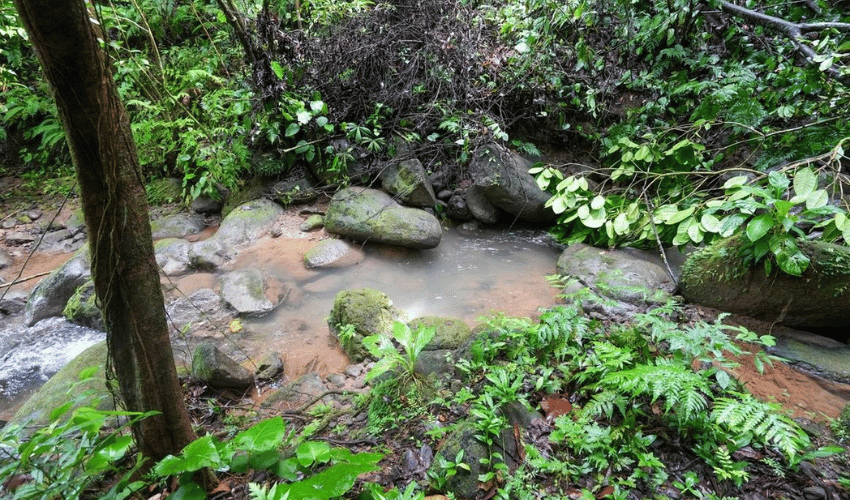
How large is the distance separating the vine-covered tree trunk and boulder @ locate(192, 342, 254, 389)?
1.24 metres

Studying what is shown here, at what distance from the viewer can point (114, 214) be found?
1.61 metres

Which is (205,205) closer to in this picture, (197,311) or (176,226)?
(176,226)

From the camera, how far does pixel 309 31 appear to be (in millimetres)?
6191

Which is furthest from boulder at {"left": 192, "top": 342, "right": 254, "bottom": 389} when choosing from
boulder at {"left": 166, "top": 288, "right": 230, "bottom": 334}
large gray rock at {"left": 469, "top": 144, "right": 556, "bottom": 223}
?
large gray rock at {"left": 469, "top": 144, "right": 556, "bottom": 223}

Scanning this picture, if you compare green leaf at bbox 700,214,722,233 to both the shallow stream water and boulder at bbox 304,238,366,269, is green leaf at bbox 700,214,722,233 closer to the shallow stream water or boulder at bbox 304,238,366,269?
the shallow stream water

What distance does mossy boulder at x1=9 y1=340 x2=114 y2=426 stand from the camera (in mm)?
2785

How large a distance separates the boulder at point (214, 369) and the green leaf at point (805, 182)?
4121 mm

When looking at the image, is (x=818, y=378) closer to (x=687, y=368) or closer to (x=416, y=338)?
(x=687, y=368)

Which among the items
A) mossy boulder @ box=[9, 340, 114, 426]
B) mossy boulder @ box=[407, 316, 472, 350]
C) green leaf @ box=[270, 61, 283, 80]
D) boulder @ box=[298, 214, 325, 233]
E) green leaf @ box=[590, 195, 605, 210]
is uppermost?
green leaf @ box=[270, 61, 283, 80]

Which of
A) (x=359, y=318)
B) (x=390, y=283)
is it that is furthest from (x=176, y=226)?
(x=359, y=318)

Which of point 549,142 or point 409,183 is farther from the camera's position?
point 549,142

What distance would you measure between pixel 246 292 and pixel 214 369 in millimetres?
1726

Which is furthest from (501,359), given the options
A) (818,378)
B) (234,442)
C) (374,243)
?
(374,243)

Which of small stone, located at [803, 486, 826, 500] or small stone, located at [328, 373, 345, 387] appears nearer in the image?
small stone, located at [803, 486, 826, 500]
